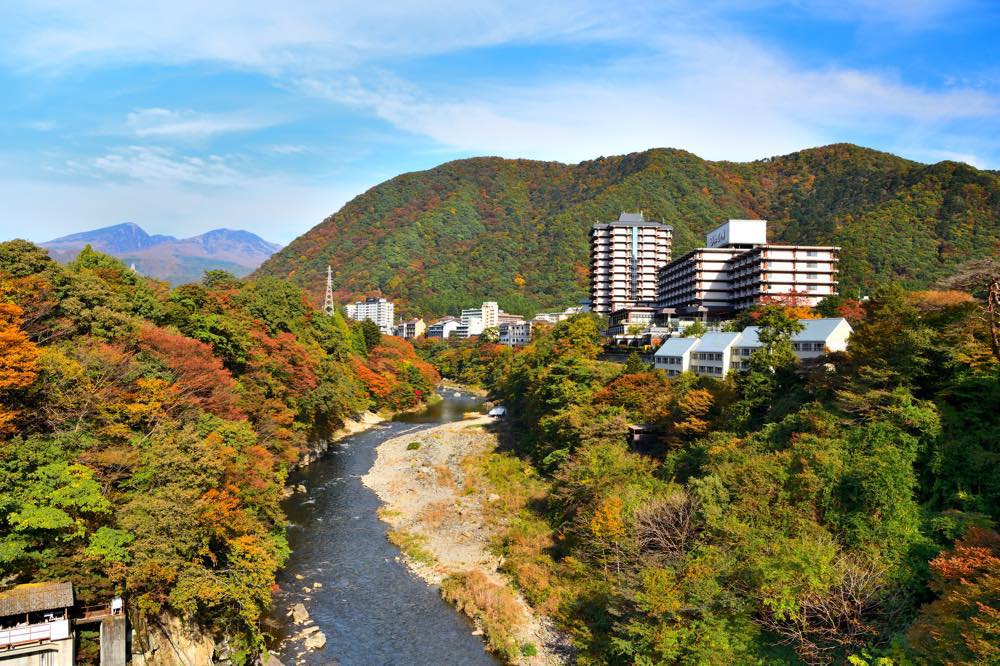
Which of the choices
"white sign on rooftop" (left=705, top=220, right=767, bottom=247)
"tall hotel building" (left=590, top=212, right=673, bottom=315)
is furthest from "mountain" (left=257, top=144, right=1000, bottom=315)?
"white sign on rooftop" (left=705, top=220, right=767, bottom=247)

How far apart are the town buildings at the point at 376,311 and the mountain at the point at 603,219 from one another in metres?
6.81

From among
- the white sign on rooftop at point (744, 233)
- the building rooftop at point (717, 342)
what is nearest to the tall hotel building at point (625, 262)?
the white sign on rooftop at point (744, 233)

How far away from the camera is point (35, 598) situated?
1498 cm

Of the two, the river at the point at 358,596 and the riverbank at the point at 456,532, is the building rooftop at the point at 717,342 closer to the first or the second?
the riverbank at the point at 456,532

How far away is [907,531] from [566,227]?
147 m

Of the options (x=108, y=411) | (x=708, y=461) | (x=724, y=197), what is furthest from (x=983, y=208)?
(x=108, y=411)

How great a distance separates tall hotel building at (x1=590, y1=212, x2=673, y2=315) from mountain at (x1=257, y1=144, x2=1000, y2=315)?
26.3 meters

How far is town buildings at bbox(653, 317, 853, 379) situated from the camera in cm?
3319

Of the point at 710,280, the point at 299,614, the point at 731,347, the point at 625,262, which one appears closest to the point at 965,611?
the point at 299,614

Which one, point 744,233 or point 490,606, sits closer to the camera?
point 490,606

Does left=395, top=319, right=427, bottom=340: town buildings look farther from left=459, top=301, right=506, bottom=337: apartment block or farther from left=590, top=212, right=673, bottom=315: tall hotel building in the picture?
left=590, top=212, right=673, bottom=315: tall hotel building

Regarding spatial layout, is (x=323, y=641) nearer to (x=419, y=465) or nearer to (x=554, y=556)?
(x=554, y=556)

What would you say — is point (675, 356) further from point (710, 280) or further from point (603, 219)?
point (603, 219)

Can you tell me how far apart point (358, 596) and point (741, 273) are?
46249mm
